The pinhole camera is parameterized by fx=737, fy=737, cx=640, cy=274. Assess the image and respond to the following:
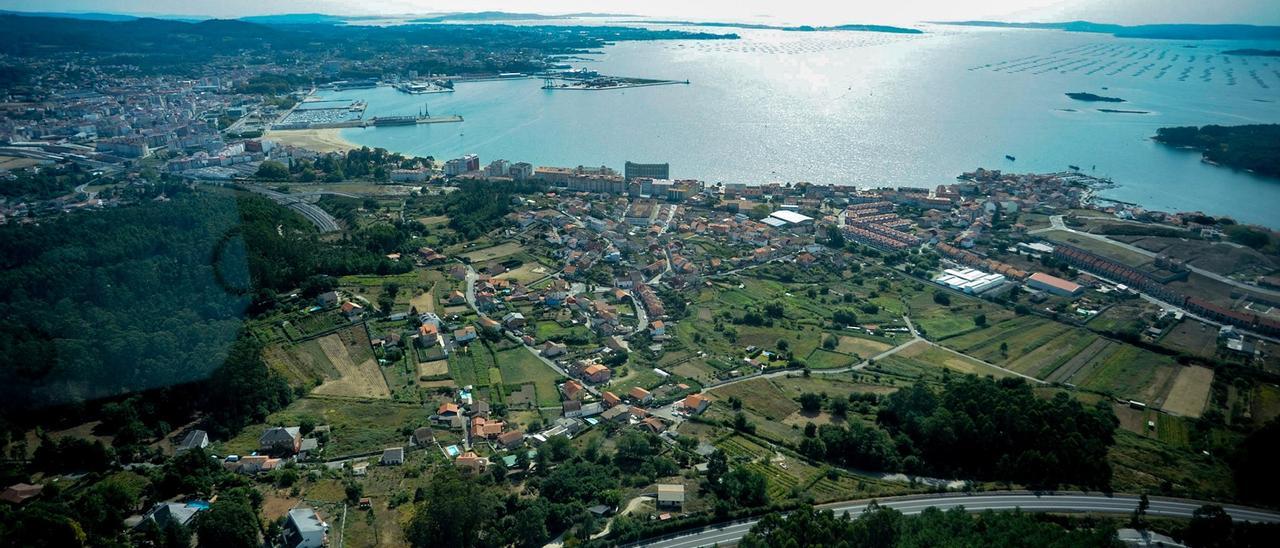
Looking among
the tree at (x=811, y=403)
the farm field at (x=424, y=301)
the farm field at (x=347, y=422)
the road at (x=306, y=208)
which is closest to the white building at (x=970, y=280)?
the tree at (x=811, y=403)

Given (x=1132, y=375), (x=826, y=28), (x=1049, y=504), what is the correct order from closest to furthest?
1. (x=1049, y=504)
2. (x=1132, y=375)
3. (x=826, y=28)

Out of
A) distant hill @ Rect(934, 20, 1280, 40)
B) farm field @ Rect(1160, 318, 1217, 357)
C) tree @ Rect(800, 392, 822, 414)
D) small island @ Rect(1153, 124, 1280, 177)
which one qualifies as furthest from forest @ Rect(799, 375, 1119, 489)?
distant hill @ Rect(934, 20, 1280, 40)

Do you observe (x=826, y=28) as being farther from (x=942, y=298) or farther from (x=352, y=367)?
(x=352, y=367)

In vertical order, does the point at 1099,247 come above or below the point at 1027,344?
above

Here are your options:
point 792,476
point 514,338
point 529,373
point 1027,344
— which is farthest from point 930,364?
point 514,338

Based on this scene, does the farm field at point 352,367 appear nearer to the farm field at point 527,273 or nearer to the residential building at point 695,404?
the farm field at point 527,273

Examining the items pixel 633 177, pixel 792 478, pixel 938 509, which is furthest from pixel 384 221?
pixel 938 509

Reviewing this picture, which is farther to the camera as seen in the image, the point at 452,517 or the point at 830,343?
the point at 830,343
